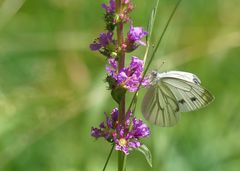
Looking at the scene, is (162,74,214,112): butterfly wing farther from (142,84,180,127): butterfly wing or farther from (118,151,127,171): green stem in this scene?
(118,151,127,171): green stem

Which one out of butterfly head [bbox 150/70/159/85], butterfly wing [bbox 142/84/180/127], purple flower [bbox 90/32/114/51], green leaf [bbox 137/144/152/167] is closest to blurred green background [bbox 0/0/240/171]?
butterfly wing [bbox 142/84/180/127]

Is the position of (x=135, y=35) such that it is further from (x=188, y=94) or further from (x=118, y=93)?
(x=188, y=94)

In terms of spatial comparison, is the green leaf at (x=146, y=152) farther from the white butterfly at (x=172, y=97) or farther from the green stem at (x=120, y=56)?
the white butterfly at (x=172, y=97)

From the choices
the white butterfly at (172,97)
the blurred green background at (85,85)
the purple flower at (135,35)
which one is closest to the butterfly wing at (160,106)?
the white butterfly at (172,97)

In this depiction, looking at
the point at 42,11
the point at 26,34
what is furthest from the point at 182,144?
the point at 42,11

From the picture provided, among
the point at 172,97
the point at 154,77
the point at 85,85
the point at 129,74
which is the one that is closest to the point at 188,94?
the point at 172,97

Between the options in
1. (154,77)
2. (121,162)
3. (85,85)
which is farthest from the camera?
(85,85)
